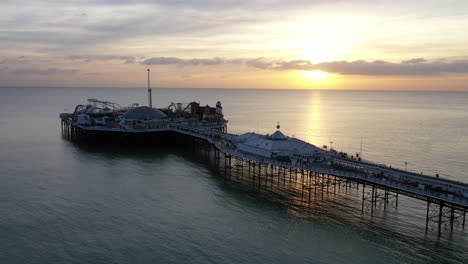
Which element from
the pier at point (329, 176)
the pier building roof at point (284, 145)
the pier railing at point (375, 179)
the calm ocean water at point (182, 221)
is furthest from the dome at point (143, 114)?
the pier building roof at point (284, 145)

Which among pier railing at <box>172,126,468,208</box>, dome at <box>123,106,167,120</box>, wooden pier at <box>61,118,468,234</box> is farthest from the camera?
dome at <box>123,106,167,120</box>

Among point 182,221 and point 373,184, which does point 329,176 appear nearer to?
point 373,184

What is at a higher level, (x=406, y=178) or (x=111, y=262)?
(x=406, y=178)

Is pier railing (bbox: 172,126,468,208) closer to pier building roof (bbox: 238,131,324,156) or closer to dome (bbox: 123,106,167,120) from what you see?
pier building roof (bbox: 238,131,324,156)

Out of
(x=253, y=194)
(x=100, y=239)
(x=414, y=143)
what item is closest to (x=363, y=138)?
(x=414, y=143)

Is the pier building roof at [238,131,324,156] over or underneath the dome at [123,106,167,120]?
underneath

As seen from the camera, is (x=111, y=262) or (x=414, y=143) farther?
(x=414, y=143)

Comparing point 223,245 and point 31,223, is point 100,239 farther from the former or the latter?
point 223,245

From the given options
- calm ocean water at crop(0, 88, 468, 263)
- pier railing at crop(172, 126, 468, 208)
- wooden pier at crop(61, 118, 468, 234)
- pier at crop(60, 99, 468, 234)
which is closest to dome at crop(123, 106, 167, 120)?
pier at crop(60, 99, 468, 234)

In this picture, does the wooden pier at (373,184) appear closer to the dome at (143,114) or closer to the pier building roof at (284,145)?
the pier building roof at (284,145)
